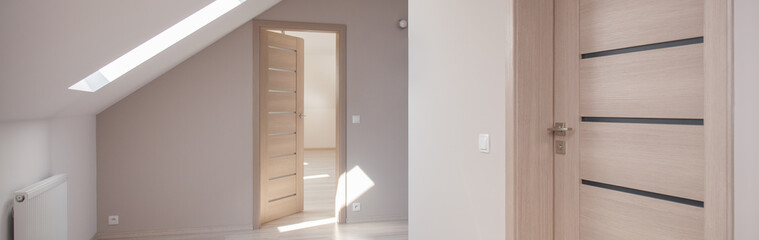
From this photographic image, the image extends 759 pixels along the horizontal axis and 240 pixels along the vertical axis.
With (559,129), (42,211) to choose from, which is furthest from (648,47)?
(42,211)

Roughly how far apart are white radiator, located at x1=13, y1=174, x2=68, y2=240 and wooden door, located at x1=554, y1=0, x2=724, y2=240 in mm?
2811

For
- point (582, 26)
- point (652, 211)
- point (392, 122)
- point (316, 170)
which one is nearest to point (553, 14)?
point (582, 26)

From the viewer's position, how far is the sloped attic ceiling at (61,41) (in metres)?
1.51

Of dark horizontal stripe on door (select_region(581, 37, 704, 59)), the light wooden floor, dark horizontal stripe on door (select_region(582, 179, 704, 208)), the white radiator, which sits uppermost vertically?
dark horizontal stripe on door (select_region(581, 37, 704, 59))

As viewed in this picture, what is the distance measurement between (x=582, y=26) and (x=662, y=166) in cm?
66

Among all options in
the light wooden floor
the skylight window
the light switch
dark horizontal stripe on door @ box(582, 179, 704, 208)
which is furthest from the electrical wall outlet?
dark horizontal stripe on door @ box(582, 179, 704, 208)

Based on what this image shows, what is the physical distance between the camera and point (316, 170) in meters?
7.78

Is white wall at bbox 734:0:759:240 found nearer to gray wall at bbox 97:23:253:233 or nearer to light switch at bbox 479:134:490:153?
light switch at bbox 479:134:490:153


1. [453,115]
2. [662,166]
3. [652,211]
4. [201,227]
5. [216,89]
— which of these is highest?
[216,89]

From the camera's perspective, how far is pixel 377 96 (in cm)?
462

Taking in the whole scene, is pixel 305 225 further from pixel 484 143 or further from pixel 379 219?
pixel 484 143

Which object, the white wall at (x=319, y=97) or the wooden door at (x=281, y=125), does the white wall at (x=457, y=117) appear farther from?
the white wall at (x=319, y=97)

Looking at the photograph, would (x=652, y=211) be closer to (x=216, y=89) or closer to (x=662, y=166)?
(x=662, y=166)

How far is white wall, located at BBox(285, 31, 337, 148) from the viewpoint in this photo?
10781 mm
